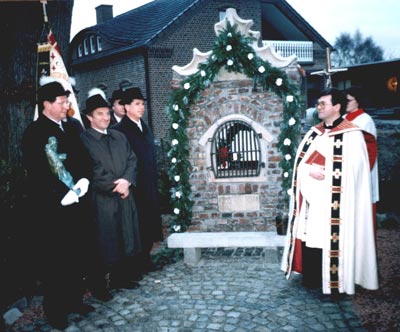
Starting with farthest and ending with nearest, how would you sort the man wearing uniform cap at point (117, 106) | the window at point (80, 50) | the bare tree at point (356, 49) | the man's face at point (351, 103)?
the bare tree at point (356, 49) → the window at point (80, 50) → the man wearing uniform cap at point (117, 106) → the man's face at point (351, 103)

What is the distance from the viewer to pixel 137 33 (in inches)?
784

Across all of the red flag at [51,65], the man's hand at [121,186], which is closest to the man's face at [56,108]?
the man's hand at [121,186]

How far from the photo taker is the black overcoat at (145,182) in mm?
5504

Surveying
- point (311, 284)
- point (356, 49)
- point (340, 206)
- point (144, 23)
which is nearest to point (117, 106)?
point (340, 206)

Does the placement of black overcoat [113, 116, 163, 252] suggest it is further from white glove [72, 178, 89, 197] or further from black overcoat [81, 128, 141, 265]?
white glove [72, 178, 89, 197]

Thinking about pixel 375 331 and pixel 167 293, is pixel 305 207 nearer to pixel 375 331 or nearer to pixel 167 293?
pixel 375 331

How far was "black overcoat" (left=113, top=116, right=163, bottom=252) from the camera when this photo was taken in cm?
550

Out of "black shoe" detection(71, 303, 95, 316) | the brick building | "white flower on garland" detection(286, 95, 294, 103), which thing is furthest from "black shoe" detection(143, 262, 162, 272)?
the brick building

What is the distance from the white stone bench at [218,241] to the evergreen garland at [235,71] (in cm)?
59

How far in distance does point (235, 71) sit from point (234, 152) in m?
1.28

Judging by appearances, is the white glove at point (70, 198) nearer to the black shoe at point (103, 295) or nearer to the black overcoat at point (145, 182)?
the black shoe at point (103, 295)

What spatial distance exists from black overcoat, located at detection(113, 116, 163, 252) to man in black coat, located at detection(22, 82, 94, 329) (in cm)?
123

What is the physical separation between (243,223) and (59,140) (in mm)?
3528

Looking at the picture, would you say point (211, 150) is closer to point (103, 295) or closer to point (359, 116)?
point (359, 116)
